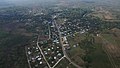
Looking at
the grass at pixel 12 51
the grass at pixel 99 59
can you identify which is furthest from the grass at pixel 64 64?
the grass at pixel 12 51

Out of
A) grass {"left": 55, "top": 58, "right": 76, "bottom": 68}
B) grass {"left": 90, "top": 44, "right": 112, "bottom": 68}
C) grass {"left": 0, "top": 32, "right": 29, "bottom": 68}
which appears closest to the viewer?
grass {"left": 90, "top": 44, "right": 112, "bottom": 68}

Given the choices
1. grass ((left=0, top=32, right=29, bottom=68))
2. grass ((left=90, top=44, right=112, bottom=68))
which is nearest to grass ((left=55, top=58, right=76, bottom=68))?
grass ((left=90, top=44, right=112, bottom=68))

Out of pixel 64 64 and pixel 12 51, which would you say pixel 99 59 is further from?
pixel 12 51

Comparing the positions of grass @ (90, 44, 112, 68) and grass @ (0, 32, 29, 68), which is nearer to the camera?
grass @ (90, 44, 112, 68)

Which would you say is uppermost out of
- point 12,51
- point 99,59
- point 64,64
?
point 99,59

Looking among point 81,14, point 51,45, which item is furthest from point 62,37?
point 81,14

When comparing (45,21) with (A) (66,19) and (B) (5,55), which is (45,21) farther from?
(B) (5,55)

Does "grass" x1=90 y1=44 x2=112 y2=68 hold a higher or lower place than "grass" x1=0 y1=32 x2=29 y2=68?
higher

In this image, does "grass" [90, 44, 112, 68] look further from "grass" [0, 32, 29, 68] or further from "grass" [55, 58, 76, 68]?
"grass" [0, 32, 29, 68]

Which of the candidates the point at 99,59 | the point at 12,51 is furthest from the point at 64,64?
the point at 12,51

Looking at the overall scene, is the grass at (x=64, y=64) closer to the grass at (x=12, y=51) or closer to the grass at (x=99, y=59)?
the grass at (x=99, y=59)

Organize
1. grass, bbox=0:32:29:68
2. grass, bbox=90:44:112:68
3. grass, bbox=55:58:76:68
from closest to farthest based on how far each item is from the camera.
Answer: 1. grass, bbox=90:44:112:68
2. grass, bbox=55:58:76:68
3. grass, bbox=0:32:29:68
